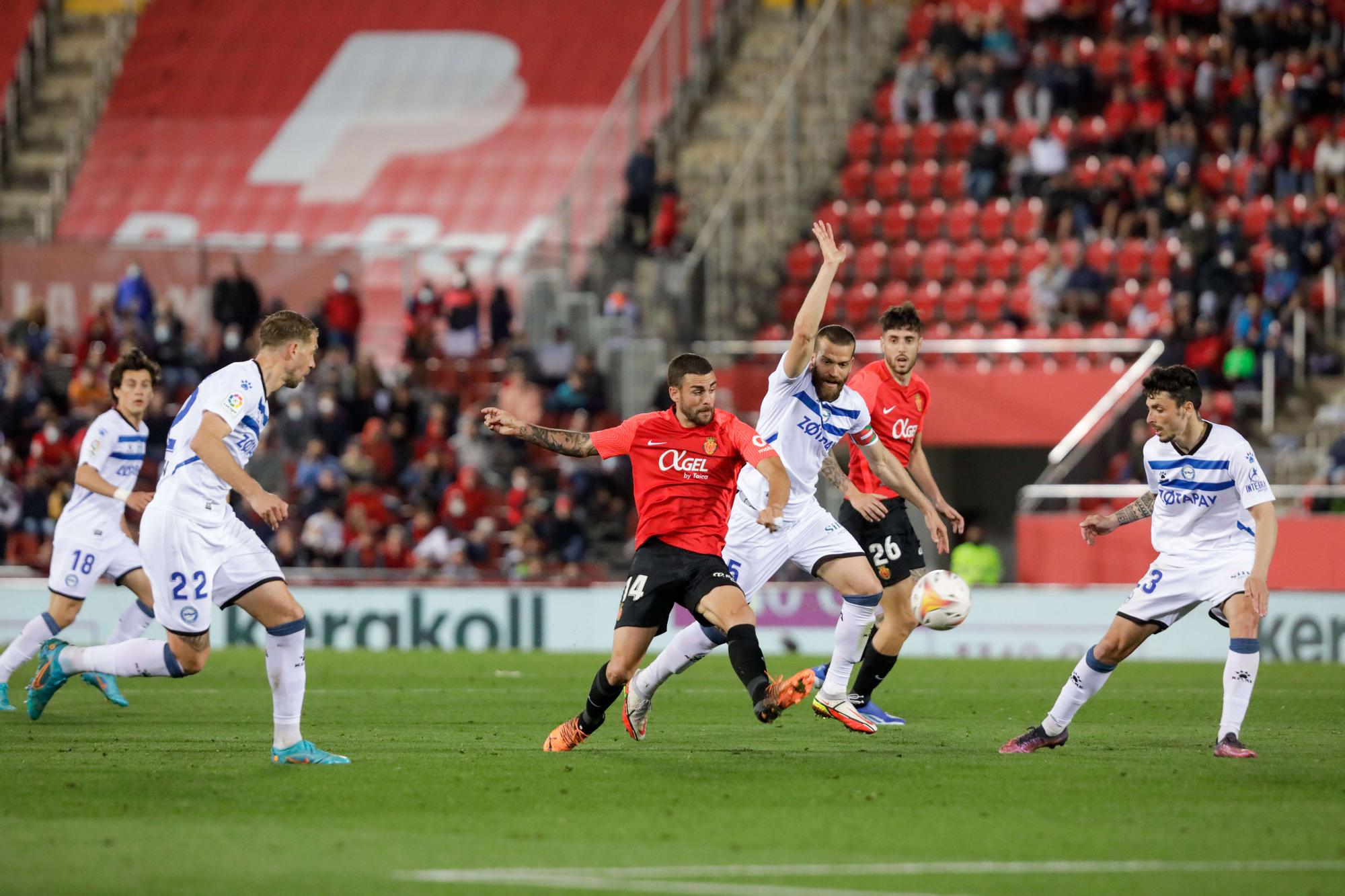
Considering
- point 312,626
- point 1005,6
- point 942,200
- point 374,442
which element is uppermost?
point 1005,6

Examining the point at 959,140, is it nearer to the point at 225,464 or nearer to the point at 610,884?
the point at 225,464

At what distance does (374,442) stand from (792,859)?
1907cm

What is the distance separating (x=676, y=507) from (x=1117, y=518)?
263 cm

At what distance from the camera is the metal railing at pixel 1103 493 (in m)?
22.2

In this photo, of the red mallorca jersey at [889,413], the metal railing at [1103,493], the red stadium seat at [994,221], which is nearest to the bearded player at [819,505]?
the red mallorca jersey at [889,413]

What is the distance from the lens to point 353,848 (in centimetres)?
761

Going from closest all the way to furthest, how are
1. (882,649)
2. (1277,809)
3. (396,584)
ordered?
1. (1277,809)
2. (882,649)
3. (396,584)

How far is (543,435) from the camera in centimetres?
1016

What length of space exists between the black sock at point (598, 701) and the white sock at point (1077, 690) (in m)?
2.47

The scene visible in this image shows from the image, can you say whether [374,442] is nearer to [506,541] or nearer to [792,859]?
[506,541]

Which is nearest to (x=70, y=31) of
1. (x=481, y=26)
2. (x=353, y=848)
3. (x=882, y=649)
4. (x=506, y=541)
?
(x=481, y=26)

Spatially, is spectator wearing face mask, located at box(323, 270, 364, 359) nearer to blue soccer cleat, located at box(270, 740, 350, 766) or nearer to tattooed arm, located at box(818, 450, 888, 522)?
tattooed arm, located at box(818, 450, 888, 522)

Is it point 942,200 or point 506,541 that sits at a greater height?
point 942,200

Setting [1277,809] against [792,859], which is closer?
[792,859]
